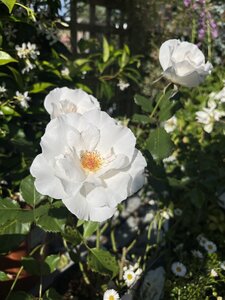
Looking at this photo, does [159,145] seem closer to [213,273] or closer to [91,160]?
[91,160]

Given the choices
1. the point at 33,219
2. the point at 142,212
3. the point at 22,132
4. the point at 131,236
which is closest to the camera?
the point at 33,219

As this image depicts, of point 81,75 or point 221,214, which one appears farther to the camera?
point 221,214

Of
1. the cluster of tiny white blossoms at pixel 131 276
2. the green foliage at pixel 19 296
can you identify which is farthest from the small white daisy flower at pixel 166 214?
the green foliage at pixel 19 296

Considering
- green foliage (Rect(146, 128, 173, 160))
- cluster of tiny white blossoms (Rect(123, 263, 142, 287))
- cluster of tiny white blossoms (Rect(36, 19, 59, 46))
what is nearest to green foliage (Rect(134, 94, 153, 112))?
green foliage (Rect(146, 128, 173, 160))

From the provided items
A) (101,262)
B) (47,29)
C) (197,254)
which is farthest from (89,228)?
(47,29)

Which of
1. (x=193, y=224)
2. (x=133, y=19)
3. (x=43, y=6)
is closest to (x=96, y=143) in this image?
(x=43, y=6)

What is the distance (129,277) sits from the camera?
152cm

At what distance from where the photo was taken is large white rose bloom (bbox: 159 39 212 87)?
39.5 inches

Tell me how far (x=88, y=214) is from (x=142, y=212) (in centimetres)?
228

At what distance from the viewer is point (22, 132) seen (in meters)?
1.67

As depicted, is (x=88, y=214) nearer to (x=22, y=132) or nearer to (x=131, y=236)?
(x=22, y=132)

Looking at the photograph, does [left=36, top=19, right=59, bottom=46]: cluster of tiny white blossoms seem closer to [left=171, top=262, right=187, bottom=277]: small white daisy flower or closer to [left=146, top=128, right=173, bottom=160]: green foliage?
[left=146, top=128, right=173, bottom=160]: green foliage

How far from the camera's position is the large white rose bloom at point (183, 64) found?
1004 mm

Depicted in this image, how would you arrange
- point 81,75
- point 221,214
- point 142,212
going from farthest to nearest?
point 142,212 < point 221,214 < point 81,75
